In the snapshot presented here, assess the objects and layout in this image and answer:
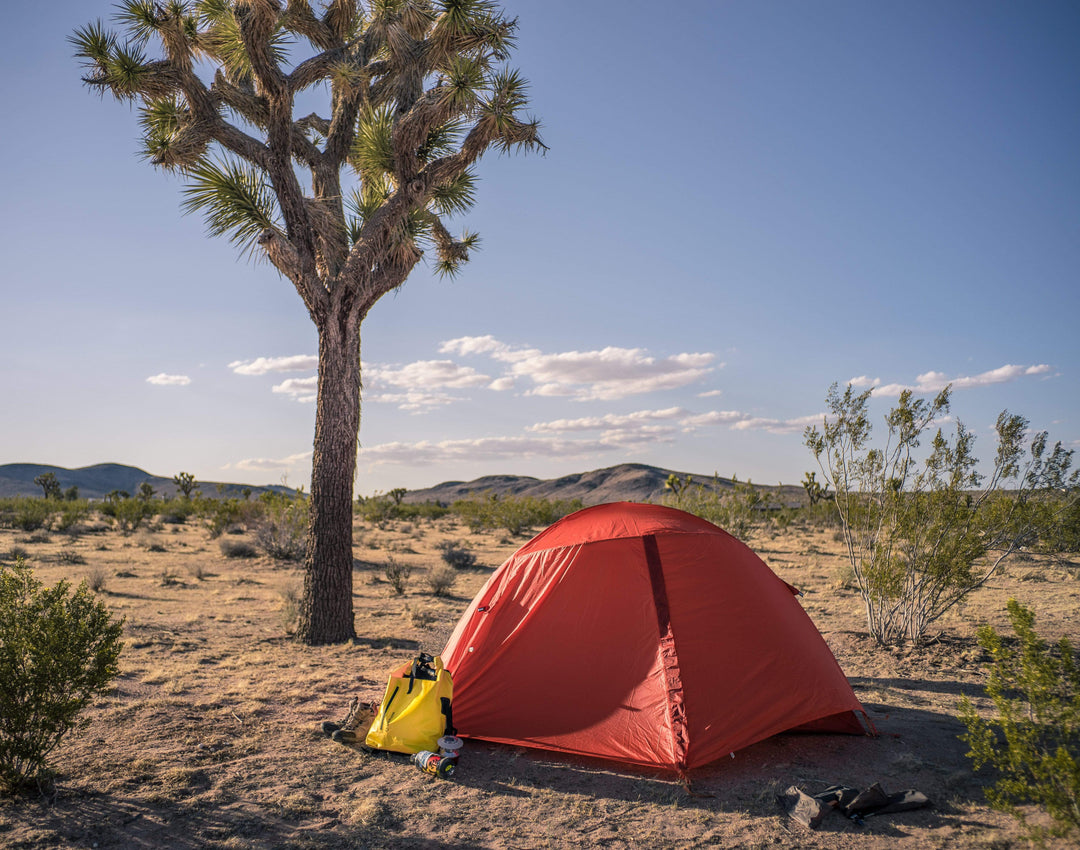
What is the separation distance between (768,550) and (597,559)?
674 inches

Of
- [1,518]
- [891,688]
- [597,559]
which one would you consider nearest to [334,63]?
[597,559]

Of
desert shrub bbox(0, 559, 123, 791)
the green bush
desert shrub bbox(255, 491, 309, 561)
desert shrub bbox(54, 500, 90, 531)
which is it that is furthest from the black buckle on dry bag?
the green bush

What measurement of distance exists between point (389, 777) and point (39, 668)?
2.56 meters

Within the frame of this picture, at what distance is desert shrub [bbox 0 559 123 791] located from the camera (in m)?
4.41

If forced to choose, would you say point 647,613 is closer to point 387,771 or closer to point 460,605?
point 387,771

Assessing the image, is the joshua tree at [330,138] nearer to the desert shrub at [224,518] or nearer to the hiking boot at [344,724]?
the hiking boot at [344,724]

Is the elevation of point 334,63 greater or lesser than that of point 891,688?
greater

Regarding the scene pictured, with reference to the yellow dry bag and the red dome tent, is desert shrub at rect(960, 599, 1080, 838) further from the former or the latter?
the yellow dry bag

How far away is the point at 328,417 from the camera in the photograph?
9227 mm

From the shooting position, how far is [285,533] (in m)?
18.2


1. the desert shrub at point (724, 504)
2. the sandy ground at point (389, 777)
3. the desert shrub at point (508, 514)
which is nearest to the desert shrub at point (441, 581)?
the sandy ground at point (389, 777)

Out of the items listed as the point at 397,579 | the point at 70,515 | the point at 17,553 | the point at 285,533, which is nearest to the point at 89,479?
the point at 70,515

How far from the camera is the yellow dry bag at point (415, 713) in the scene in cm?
534

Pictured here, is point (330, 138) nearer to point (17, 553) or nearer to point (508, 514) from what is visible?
point (17, 553)
